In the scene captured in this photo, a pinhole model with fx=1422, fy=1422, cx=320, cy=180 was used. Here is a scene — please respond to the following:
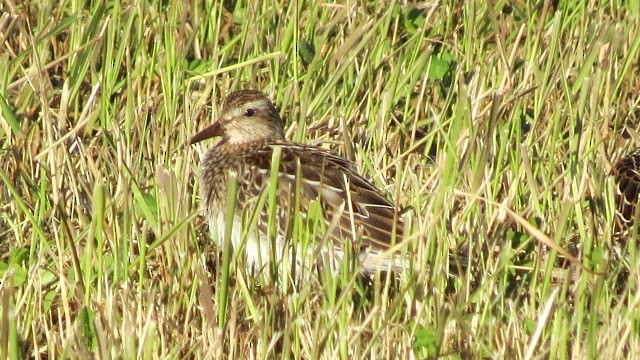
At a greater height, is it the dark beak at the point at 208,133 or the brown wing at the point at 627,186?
the dark beak at the point at 208,133

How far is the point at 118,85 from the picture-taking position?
23.0 feet

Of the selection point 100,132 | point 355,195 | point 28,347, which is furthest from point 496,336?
point 100,132

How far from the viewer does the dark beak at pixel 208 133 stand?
6.65 meters

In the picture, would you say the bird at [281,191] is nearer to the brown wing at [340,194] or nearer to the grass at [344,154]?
the brown wing at [340,194]

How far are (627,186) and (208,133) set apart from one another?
1.97 meters

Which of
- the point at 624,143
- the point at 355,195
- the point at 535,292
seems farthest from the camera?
the point at 624,143

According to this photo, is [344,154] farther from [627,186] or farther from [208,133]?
[627,186]

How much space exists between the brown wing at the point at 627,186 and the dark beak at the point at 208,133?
1.88 m

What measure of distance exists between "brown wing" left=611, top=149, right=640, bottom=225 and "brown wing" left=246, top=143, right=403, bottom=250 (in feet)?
3.54

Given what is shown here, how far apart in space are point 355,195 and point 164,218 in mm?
828

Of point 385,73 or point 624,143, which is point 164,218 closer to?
point 385,73

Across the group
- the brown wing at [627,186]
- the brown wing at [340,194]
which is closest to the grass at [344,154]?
the brown wing at [627,186]

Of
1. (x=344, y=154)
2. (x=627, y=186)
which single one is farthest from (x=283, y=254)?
(x=627, y=186)

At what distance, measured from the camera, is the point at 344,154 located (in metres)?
6.97
